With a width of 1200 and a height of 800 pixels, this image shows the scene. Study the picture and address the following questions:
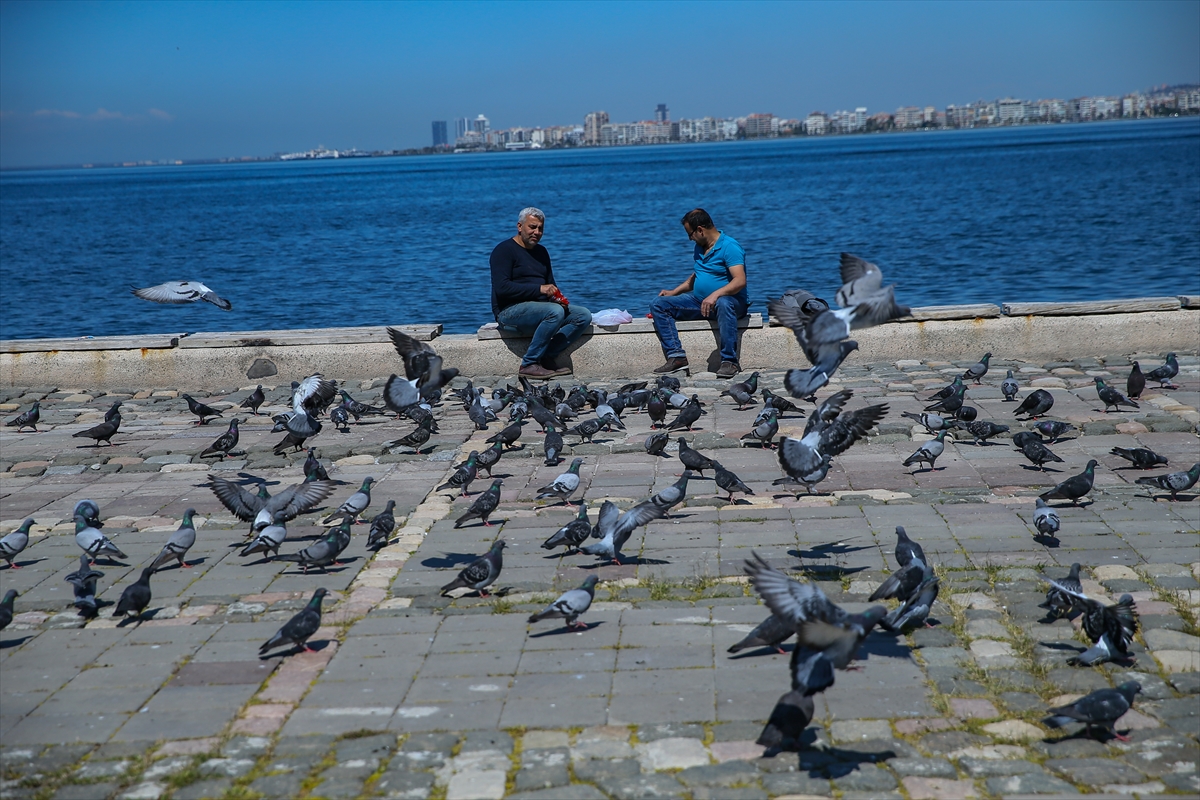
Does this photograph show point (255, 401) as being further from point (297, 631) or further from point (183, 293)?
point (297, 631)

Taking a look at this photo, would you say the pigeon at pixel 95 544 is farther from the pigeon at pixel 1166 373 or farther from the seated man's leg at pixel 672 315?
the pigeon at pixel 1166 373

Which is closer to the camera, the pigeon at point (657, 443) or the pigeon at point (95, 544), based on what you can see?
the pigeon at point (95, 544)

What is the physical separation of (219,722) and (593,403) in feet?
22.1

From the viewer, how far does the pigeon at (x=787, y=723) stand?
442cm

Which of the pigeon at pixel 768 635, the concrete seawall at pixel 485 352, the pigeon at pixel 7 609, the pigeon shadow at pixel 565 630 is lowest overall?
the pigeon shadow at pixel 565 630

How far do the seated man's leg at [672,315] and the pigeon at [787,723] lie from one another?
8.61 m

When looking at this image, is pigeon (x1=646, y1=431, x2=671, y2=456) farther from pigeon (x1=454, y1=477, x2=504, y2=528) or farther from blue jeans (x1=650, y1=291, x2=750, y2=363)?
blue jeans (x1=650, y1=291, x2=750, y2=363)

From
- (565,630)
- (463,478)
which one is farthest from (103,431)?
(565,630)

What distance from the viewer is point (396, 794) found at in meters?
4.21

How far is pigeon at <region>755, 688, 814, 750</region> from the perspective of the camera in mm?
4418

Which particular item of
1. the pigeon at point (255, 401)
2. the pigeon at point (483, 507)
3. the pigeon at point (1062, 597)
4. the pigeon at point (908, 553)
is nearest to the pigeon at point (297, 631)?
the pigeon at point (483, 507)

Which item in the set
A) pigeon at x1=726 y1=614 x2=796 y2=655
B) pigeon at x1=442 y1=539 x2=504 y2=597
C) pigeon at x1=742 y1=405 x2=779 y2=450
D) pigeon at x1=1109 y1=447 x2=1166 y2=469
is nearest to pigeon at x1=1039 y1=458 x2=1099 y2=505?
pigeon at x1=1109 y1=447 x2=1166 y2=469

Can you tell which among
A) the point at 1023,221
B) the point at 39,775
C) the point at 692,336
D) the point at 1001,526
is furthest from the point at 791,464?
the point at 1023,221

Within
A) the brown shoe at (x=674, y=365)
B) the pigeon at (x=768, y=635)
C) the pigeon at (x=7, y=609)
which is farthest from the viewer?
the brown shoe at (x=674, y=365)
